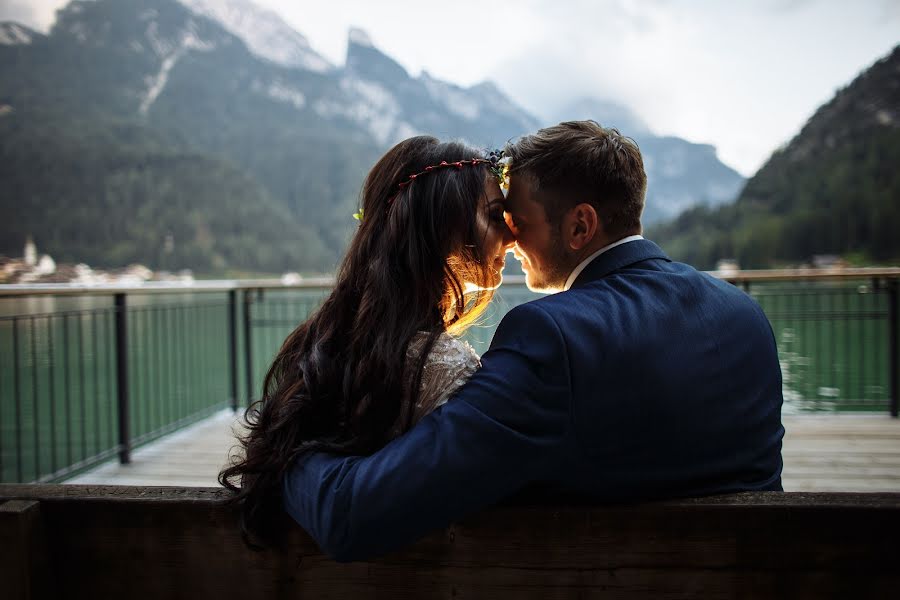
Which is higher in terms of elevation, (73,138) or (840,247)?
(73,138)

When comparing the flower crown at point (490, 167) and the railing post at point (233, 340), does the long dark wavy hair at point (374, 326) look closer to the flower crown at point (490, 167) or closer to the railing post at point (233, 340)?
the flower crown at point (490, 167)

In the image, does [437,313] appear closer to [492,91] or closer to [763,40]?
[763,40]

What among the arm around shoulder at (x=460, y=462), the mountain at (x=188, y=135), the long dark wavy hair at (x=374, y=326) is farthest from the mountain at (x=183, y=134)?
the arm around shoulder at (x=460, y=462)

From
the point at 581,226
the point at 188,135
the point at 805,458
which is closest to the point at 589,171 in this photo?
the point at 581,226

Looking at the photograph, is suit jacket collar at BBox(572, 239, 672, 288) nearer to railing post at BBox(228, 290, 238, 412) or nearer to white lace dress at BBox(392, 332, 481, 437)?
white lace dress at BBox(392, 332, 481, 437)

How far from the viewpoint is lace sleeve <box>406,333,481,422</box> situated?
0.78 m

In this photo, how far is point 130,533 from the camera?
0.64 meters

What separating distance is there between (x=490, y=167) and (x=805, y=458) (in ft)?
9.47

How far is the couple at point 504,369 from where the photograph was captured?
61 centimetres

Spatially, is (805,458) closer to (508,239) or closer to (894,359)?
Answer: (894,359)

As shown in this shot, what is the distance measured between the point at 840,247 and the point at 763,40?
65.3ft

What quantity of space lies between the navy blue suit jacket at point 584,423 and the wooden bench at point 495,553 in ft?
0.15

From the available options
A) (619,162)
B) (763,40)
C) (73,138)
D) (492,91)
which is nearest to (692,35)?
(763,40)

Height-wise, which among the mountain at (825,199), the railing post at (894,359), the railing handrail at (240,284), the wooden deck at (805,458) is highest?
the mountain at (825,199)
